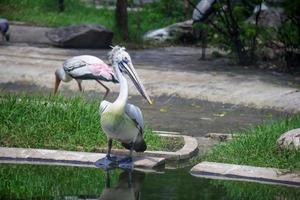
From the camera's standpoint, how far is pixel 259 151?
27.7 feet

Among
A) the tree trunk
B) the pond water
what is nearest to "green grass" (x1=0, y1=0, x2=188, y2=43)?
the tree trunk

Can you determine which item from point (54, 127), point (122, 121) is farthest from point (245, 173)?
point (54, 127)

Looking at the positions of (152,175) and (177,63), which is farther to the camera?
(177,63)

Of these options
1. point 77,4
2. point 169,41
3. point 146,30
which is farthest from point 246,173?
point 77,4

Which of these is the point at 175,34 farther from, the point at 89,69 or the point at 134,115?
the point at 134,115

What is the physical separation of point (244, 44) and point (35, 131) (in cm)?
783

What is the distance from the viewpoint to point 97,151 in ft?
28.3

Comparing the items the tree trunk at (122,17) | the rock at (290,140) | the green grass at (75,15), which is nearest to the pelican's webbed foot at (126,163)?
the rock at (290,140)

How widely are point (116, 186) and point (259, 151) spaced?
1.90m

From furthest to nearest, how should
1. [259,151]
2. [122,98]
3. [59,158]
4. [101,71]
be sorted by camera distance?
[101,71]
[259,151]
[59,158]
[122,98]

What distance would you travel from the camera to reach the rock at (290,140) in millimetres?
8164

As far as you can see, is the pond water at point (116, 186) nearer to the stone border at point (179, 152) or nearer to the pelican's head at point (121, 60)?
the stone border at point (179, 152)

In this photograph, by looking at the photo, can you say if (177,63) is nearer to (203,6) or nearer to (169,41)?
(203,6)

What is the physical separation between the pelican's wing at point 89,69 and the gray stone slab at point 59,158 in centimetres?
272
